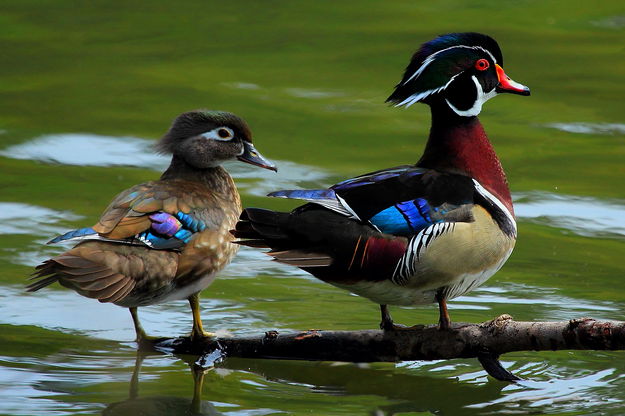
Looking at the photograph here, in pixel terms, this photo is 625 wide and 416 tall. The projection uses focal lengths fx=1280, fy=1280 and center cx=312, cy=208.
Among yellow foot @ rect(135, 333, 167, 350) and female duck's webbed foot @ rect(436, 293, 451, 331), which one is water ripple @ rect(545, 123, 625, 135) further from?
yellow foot @ rect(135, 333, 167, 350)

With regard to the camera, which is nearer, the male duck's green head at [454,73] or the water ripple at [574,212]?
the male duck's green head at [454,73]

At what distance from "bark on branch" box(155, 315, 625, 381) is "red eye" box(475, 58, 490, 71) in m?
1.24

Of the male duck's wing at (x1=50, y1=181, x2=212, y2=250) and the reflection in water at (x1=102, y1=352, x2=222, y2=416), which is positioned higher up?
the male duck's wing at (x1=50, y1=181, x2=212, y2=250)

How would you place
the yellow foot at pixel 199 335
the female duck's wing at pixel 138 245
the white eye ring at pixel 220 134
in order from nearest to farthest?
the female duck's wing at pixel 138 245 < the yellow foot at pixel 199 335 < the white eye ring at pixel 220 134

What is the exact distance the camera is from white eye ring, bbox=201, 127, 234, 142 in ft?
22.0

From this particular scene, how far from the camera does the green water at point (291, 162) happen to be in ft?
19.0

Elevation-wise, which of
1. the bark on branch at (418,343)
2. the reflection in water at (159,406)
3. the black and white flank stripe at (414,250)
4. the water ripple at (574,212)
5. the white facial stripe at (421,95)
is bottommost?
the reflection in water at (159,406)

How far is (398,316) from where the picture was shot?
22.5 feet

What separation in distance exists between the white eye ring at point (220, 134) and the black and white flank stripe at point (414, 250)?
156cm

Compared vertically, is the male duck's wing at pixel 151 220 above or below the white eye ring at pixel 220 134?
below

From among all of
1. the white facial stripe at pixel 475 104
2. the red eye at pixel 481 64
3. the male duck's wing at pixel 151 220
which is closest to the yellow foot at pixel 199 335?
the male duck's wing at pixel 151 220

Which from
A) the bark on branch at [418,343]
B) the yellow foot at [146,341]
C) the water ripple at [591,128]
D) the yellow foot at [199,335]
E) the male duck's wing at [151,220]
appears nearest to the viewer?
the bark on branch at [418,343]

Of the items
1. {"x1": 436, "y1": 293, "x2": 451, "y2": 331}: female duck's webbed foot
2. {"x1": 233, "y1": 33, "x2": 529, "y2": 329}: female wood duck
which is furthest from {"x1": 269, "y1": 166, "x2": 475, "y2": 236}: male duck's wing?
{"x1": 436, "y1": 293, "x2": 451, "y2": 331}: female duck's webbed foot

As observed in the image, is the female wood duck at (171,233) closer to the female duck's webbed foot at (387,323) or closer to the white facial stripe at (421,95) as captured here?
the female duck's webbed foot at (387,323)
